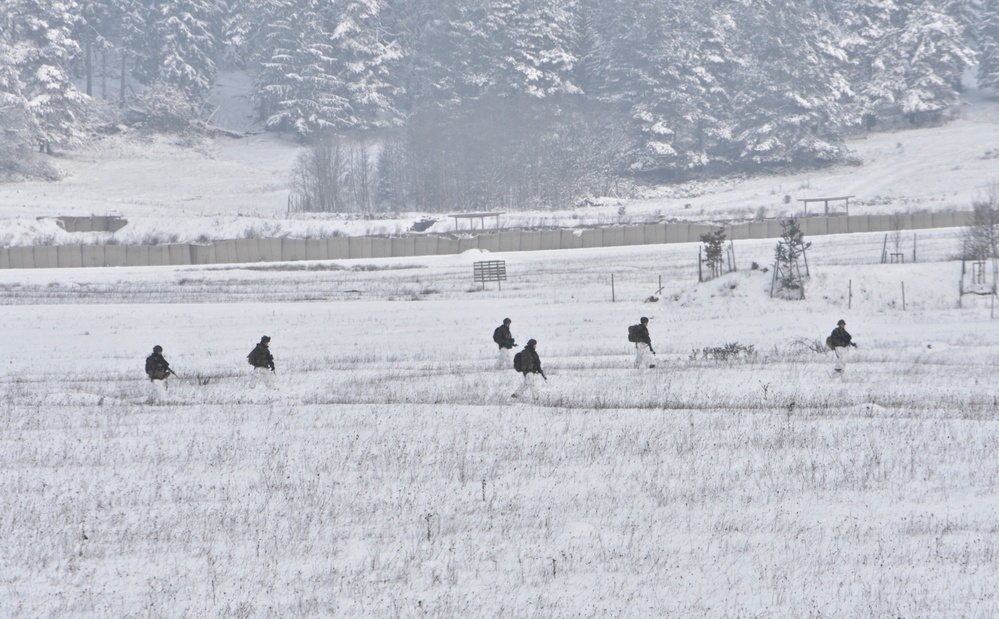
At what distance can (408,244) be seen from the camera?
60812 mm

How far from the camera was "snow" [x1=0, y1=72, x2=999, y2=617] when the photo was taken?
10641mm

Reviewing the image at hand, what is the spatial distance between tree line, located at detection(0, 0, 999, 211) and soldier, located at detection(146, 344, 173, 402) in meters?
64.6

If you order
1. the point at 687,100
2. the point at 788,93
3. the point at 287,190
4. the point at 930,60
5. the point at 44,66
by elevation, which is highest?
the point at 44,66

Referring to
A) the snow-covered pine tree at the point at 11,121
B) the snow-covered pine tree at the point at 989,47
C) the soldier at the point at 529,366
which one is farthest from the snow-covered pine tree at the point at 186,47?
the soldier at the point at 529,366

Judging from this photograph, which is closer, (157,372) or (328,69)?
(157,372)

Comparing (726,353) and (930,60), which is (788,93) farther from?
(726,353)

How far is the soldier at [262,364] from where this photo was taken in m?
21.9

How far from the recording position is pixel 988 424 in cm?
1686

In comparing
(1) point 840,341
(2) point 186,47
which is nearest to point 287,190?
(2) point 186,47

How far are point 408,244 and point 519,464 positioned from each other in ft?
151

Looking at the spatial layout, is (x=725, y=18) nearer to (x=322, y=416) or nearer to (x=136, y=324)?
(x=136, y=324)

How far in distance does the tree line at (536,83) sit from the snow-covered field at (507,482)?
59.4m

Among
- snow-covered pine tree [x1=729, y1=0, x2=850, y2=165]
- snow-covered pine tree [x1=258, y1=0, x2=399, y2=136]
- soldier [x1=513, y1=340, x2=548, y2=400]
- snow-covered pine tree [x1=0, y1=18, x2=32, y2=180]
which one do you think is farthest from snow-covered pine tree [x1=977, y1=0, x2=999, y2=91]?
soldier [x1=513, y1=340, x2=548, y2=400]

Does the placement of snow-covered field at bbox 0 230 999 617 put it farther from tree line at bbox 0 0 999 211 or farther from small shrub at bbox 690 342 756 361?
tree line at bbox 0 0 999 211
